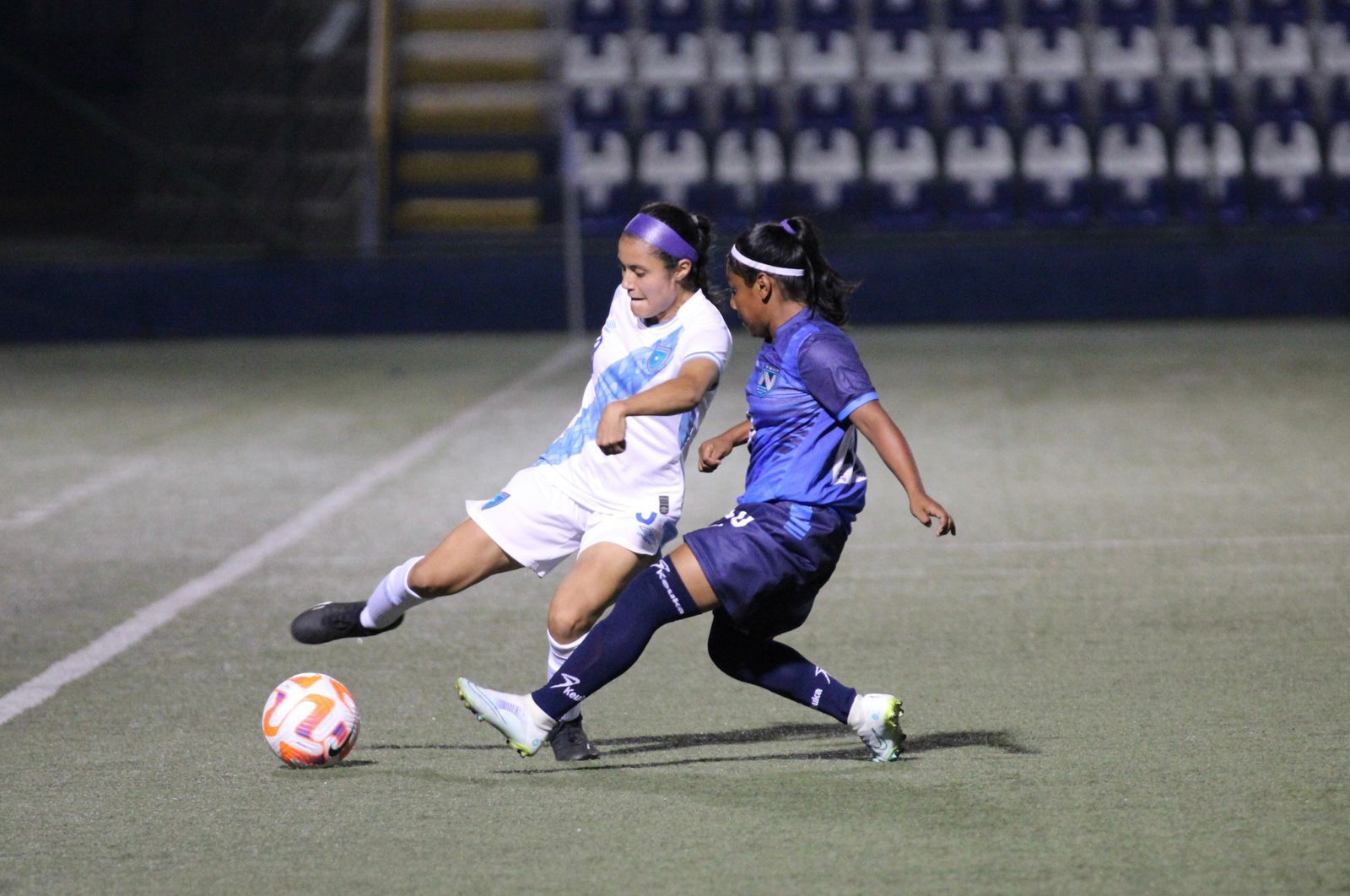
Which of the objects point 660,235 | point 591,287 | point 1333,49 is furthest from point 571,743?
point 1333,49

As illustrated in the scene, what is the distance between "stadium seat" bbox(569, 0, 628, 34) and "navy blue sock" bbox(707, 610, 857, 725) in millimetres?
16565

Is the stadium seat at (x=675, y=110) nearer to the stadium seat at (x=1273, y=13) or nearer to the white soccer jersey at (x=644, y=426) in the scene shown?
the stadium seat at (x=1273, y=13)

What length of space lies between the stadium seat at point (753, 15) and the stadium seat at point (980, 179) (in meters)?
2.68

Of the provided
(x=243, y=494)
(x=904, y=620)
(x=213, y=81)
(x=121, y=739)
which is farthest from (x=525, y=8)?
(x=121, y=739)

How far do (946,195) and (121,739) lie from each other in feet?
47.9

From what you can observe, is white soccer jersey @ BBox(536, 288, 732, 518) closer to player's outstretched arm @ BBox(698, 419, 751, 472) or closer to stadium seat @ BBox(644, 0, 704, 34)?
player's outstretched arm @ BBox(698, 419, 751, 472)

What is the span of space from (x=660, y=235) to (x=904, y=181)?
1437 cm

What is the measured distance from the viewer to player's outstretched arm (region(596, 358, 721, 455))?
4422 mm

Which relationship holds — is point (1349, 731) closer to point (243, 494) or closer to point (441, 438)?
point (243, 494)

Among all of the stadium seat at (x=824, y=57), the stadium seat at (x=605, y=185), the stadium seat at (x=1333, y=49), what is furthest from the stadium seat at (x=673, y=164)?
the stadium seat at (x=1333, y=49)

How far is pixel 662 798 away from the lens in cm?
450

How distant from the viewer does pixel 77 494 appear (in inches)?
390

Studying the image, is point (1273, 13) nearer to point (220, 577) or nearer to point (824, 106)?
point (824, 106)

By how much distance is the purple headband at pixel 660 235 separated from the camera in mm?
4781
